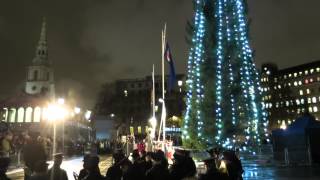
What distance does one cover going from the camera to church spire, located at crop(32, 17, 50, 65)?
117137 millimetres

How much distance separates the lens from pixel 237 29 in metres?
31.1

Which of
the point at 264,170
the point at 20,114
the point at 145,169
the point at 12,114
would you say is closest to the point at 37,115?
the point at 20,114

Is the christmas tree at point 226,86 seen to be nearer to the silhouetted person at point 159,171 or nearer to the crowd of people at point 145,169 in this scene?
the crowd of people at point 145,169

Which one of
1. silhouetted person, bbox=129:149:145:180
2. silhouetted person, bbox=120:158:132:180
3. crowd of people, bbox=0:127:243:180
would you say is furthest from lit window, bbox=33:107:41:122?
silhouetted person, bbox=129:149:145:180

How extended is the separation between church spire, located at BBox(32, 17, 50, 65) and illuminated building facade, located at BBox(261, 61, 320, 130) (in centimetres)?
7002

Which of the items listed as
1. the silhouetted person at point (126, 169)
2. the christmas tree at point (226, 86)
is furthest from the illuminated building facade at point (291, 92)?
the silhouetted person at point (126, 169)

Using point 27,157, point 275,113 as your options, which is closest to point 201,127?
point 27,157

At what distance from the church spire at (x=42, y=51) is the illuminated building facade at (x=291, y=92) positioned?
70.0 meters

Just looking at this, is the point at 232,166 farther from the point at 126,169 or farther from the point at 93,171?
the point at 93,171

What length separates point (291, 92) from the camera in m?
142

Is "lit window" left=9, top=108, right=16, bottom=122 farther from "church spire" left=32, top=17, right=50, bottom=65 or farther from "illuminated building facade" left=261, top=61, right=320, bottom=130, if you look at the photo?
"illuminated building facade" left=261, top=61, right=320, bottom=130

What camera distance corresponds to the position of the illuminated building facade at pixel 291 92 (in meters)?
133

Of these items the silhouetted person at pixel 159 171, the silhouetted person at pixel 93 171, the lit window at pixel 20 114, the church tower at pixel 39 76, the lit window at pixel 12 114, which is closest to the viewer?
the silhouetted person at pixel 93 171

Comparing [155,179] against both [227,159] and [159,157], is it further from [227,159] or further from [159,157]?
[227,159]
